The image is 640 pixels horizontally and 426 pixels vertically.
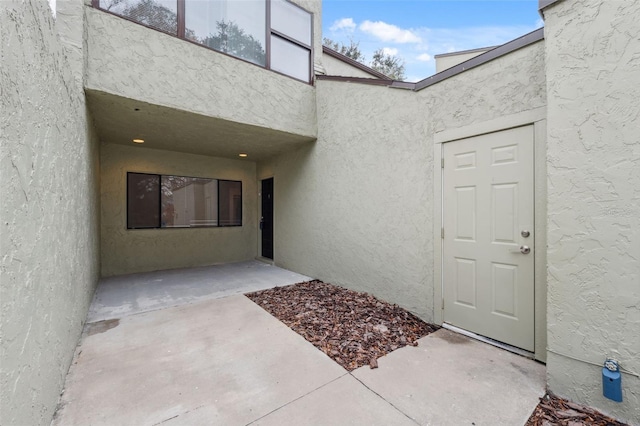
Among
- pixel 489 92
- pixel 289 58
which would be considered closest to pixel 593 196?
pixel 489 92

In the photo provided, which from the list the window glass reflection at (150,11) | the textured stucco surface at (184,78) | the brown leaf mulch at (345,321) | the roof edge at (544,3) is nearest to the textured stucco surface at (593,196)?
the roof edge at (544,3)

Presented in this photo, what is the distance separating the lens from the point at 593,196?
6.10 ft

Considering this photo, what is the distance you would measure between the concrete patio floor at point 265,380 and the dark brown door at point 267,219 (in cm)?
350

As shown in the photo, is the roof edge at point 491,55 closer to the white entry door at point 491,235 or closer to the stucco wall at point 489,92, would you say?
the stucco wall at point 489,92

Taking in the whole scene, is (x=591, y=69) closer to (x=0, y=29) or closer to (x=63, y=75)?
(x=0, y=29)

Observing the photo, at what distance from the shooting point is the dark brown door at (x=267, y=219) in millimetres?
6846

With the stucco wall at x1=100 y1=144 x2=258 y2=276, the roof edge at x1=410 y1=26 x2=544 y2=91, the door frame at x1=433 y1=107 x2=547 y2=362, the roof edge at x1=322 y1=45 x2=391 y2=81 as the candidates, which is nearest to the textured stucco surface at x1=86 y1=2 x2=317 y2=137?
the roof edge at x1=322 y1=45 x2=391 y2=81

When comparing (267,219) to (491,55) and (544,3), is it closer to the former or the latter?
(491,55)

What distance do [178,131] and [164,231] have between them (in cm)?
250

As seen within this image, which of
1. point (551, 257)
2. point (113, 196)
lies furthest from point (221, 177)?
point (551, 257)

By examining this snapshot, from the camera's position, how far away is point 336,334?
3021mm

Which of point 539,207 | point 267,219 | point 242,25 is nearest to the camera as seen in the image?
point 539,207

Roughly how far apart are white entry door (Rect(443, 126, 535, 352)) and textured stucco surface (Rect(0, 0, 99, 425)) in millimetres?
3478

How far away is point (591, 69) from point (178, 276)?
641 cm
